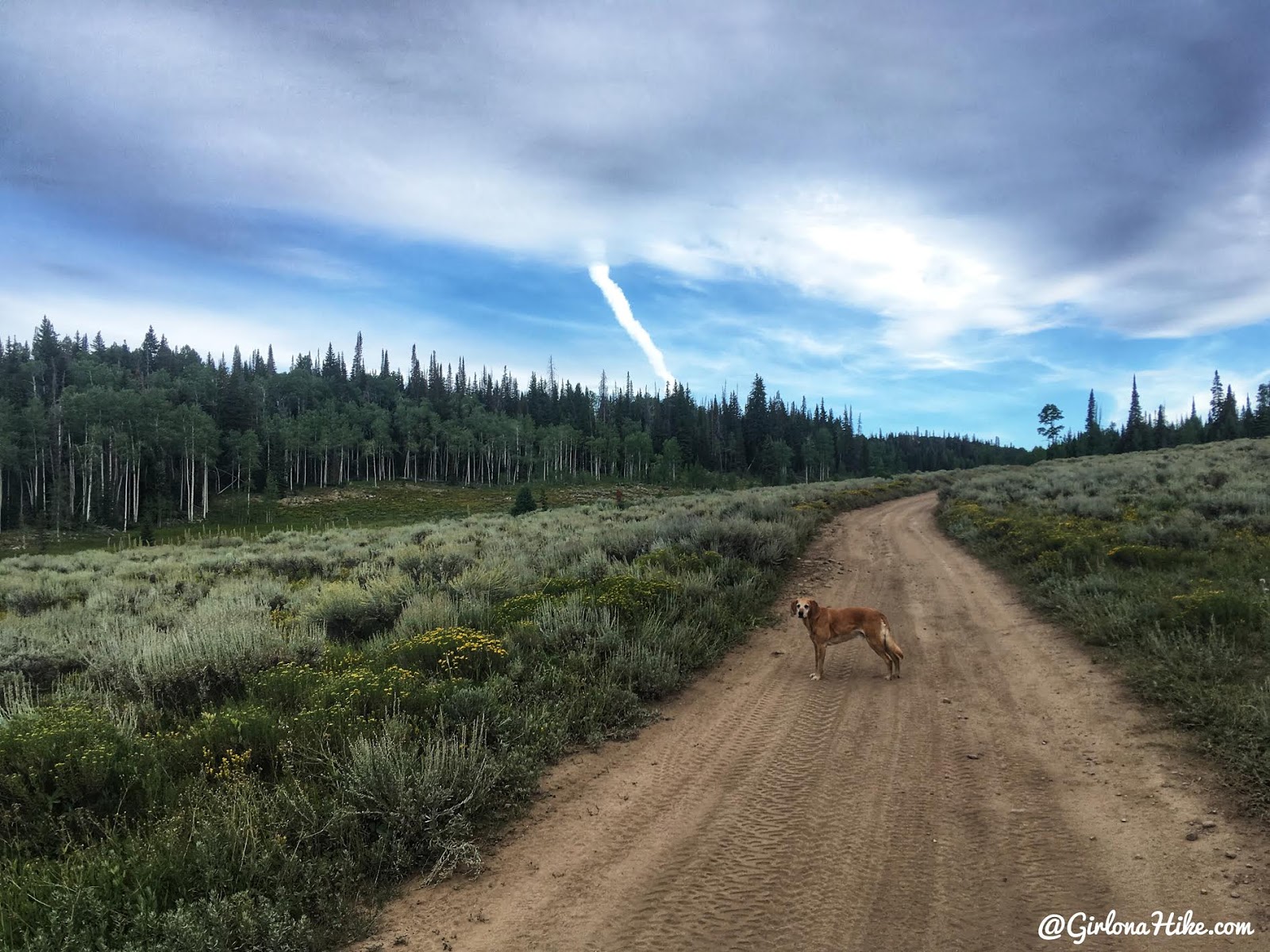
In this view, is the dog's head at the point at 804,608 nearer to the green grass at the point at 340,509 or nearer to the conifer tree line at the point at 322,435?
the green grass at the point at 340,509

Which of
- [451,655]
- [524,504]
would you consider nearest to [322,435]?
[524,504]

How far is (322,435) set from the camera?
88438 millimetres

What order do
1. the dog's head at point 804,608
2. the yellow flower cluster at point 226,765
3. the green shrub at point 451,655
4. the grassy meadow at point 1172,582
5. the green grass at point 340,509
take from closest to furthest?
the yellow flower cluster at point 226,765
the grassy meadow at point 1172,582
the green shrub at point 451,655
the dog's head at point 804,608
the green grass at point 340,509

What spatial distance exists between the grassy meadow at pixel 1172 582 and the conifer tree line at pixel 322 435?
2869 inches

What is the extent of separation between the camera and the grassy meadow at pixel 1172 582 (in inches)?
206

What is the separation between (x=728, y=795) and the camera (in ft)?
15.2

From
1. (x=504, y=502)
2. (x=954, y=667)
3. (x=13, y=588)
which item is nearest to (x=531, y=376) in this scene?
(x=504, y=502)

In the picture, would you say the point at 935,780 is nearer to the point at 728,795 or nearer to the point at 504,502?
the point at 728,795

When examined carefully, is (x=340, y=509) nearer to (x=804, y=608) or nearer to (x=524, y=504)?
(x=524, y=504)

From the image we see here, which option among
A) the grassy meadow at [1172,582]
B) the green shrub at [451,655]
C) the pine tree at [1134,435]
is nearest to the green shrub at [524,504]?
the grassy meadow at [1172,582]

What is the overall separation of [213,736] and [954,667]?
774 cm

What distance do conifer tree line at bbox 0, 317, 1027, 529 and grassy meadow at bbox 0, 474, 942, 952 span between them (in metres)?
67.4

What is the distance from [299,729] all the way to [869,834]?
14.0 ft

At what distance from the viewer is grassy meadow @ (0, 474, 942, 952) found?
3.22m
